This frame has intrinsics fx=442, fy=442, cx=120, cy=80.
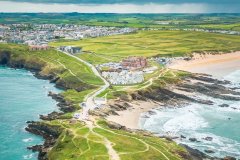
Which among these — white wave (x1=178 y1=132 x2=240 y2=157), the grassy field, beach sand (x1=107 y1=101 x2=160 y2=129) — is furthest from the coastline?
white wave (x1=178 y1=132 x2=240 y2=157)

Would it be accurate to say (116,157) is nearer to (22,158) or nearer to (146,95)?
(22,158)

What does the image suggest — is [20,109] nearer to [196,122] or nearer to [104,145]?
[104,145]

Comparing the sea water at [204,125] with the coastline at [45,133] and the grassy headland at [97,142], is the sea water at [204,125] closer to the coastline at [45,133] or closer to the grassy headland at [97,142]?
the coastline at [45,133]

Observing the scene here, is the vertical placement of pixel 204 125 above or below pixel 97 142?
below

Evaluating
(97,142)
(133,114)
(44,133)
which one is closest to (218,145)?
(97,142)

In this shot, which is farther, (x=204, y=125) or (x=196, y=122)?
(x=196, y=122)

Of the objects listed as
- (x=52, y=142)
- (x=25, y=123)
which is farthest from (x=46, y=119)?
(x=52, y=142)
